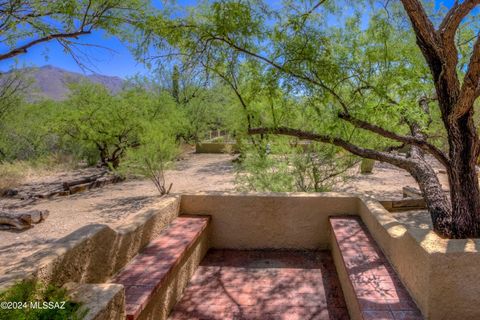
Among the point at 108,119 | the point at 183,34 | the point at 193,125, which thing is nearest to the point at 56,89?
the point at 193,125

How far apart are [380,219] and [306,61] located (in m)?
2.32

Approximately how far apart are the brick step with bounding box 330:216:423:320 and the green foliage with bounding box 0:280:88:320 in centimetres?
189

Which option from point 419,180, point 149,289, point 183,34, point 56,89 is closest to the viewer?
point 149,289

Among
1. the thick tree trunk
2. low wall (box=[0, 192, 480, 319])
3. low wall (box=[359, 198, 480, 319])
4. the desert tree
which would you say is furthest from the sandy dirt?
low wall (box=[359, 198, 480, 319])

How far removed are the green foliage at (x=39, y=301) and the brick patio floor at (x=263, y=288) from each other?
144 cm

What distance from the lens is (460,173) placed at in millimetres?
3262

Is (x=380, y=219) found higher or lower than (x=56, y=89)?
lower

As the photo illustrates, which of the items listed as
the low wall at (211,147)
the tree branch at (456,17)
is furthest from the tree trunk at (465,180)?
the low wall at (211,147)

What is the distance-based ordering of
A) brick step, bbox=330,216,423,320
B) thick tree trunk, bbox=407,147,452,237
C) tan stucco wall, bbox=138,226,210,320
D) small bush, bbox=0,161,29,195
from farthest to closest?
1. small bush, bbox=0,161,29,195
2. thick tree trunk, bbox=407,147,452,237
3. tan stucco wall, bbox=138,226,210,320
4. brick step, bbox=330,216,423,320

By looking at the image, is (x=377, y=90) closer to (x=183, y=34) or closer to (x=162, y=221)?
(x=183, y=34)

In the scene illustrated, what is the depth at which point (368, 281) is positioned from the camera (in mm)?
2805

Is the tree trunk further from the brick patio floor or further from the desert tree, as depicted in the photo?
the desert tree

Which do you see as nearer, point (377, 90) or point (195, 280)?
point (195, 280)

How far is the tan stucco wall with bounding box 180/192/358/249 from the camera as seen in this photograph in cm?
454
